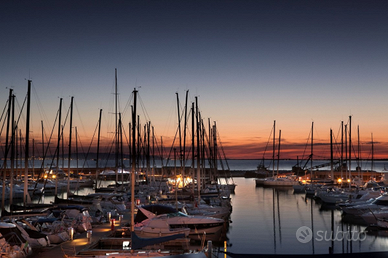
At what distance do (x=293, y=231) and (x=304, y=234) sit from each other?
4.15 feet

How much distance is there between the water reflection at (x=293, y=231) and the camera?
27.4 meters

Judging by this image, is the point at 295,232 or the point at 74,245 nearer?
the point at 74,245

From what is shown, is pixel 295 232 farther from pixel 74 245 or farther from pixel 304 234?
pixel 74 245

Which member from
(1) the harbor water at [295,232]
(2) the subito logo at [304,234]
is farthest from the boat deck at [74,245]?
(2) the subito logo at [304,234]

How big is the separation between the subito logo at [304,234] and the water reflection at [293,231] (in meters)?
A: 0.08

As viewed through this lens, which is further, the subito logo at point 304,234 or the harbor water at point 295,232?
the subito logo at point 304,234

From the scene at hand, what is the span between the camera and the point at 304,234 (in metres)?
33.0

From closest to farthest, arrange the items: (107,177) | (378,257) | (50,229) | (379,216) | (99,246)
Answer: (378,257)
(99,246)
(50,229)
(379,216)
(107,177)

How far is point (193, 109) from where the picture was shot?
4450 centimetres

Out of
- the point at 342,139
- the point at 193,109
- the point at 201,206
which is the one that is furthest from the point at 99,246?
the point at 342,139

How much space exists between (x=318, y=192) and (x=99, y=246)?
39.2 meters

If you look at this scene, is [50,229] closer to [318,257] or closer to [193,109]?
[318,257]

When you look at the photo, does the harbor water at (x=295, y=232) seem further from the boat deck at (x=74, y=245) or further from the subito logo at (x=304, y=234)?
the boat deck at (x=74, y=245)

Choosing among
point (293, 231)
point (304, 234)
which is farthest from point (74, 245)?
point (293, 231)
